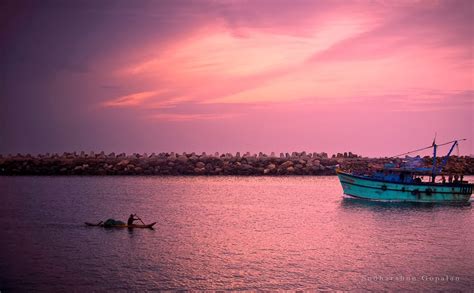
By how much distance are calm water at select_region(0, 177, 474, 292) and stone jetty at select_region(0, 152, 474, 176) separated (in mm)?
54569

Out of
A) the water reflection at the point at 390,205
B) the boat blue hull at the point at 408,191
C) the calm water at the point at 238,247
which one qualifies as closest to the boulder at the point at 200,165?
the water reflection at the point at 390,205

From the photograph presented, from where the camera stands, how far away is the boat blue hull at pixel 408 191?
185 feet

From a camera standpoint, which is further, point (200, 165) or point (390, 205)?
point (200, 165)

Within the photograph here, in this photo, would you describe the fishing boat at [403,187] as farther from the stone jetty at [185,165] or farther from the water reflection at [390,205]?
the stone jetty at [185,165]

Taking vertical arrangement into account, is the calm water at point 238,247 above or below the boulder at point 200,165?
below

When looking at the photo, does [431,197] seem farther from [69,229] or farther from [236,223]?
[69,229]

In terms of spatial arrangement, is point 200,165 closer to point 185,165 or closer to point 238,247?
point 185,165

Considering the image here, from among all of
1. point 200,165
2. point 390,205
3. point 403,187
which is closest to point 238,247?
point 390,205

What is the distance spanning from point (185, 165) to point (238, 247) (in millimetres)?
82509

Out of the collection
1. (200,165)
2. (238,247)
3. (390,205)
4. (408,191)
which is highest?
(200,165)

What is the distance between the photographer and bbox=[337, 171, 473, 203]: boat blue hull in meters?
56.5

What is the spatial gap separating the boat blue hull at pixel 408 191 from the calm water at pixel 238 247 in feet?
13.6

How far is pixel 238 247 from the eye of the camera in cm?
2933

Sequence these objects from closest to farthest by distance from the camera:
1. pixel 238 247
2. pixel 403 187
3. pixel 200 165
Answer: pixel 238 247, pixel 403 187, pixel 200 165
